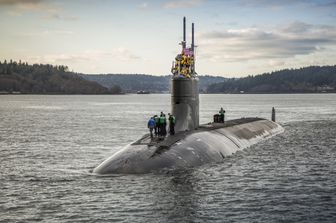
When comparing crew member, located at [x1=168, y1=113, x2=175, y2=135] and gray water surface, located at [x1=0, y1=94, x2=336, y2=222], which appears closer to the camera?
gray water surface, located at [x1=0, y1=94, x2=336, y2=222]

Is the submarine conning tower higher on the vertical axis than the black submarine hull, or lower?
higher

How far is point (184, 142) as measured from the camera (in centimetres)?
2866

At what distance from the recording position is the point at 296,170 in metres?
29.1

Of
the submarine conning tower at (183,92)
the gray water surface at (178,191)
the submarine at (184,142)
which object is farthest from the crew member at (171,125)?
the gray water surface at (178,191)

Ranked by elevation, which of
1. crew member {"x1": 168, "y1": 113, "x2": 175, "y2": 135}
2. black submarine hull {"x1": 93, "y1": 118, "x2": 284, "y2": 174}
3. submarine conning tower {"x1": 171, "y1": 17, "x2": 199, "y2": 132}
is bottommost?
black submarine hull {"x1": 93, "y1": 118, "x2": 284, "y2": 174}

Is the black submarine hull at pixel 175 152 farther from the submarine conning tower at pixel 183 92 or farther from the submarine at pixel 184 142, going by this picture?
the submarine conning tower at pixel 183 92

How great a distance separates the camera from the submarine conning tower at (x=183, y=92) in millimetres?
32938

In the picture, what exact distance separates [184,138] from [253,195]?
8.12 meters

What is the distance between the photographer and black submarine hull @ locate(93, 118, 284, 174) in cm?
2495

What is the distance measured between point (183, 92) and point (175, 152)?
7.17m

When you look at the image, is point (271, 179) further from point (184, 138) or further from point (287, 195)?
point (184, 138)

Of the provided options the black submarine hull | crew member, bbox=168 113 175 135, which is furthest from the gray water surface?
crew member, bbox=168 113 175 135

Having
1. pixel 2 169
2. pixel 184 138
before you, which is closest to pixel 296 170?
pixel 184 138

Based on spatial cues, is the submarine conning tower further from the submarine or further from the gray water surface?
the gray water surface
